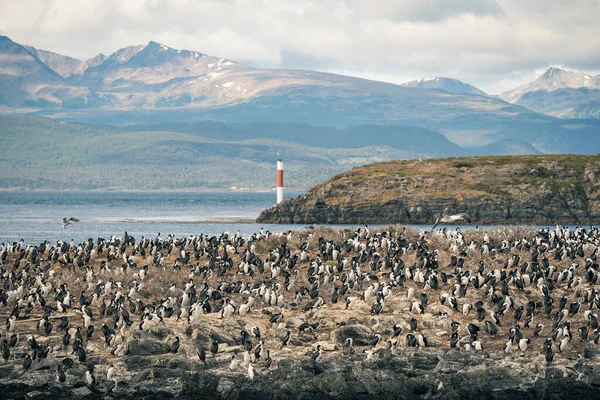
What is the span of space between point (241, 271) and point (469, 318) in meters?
13.0

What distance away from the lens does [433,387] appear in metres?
24.5

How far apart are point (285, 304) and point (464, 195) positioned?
63627 mm

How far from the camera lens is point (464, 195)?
314 feet

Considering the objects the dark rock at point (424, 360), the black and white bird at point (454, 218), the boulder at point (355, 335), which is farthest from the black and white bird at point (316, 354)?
the black and white bird at point (454, 218)

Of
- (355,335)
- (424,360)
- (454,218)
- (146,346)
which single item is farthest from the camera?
(454,218)

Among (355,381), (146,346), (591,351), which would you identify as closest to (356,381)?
(355,381)

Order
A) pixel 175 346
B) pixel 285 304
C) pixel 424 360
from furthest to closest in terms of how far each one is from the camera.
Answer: pixel 285 304, pixel 175 346, pixel 424 360

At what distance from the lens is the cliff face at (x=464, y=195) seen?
94250 millimetres

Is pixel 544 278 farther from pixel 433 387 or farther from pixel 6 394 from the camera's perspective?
pixel 6 394

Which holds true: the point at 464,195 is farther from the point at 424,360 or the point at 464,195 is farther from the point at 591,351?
the point at 424,360

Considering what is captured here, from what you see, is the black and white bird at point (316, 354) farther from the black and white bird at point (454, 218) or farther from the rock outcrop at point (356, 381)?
the black and white bird at point (454, 218)

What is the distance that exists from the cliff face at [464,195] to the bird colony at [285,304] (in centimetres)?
4509

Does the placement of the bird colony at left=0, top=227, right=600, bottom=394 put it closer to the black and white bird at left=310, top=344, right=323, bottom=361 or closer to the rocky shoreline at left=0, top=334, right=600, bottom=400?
the black and white bird at left=310, top=344, right=323, bottom=361

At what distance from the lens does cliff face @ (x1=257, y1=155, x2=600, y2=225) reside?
3711 inches
